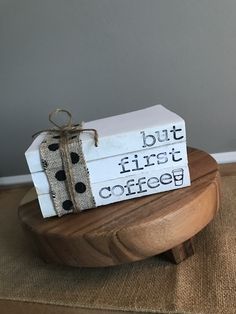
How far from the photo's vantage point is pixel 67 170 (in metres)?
0.79

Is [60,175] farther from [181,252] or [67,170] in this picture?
[181,252]

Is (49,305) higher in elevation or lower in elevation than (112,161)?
lower

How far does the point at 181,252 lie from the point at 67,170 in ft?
1.16

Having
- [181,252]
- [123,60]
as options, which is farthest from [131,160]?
[123,60]

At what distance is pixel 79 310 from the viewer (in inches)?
33.0

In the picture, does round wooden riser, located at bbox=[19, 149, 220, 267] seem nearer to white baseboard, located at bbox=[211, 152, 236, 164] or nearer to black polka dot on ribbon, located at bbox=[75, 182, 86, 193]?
black polka dot on ribbon, located at bbox=[75, 182, 86, 193]

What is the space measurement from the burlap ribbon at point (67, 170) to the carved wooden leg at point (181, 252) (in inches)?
9.3

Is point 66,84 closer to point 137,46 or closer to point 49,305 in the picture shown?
point 137,46

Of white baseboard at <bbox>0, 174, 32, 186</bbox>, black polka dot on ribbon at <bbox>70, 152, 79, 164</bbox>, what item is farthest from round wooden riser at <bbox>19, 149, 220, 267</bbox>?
white baseboard at <bbox>0, 174, 32, 186</bbox>

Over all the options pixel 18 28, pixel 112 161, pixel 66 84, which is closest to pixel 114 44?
pixel 66 84

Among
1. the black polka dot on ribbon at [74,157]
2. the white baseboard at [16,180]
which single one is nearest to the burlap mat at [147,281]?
the black polka dot on ribbon at [74,157]

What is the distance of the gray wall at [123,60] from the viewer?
1.30 meters

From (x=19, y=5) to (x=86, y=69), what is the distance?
0.34 metres

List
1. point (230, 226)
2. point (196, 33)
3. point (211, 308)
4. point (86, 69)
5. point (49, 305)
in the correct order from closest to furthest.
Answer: point (211, 308), point (49, 305), point (230, 226), point (196, 33), point (86, 69)
